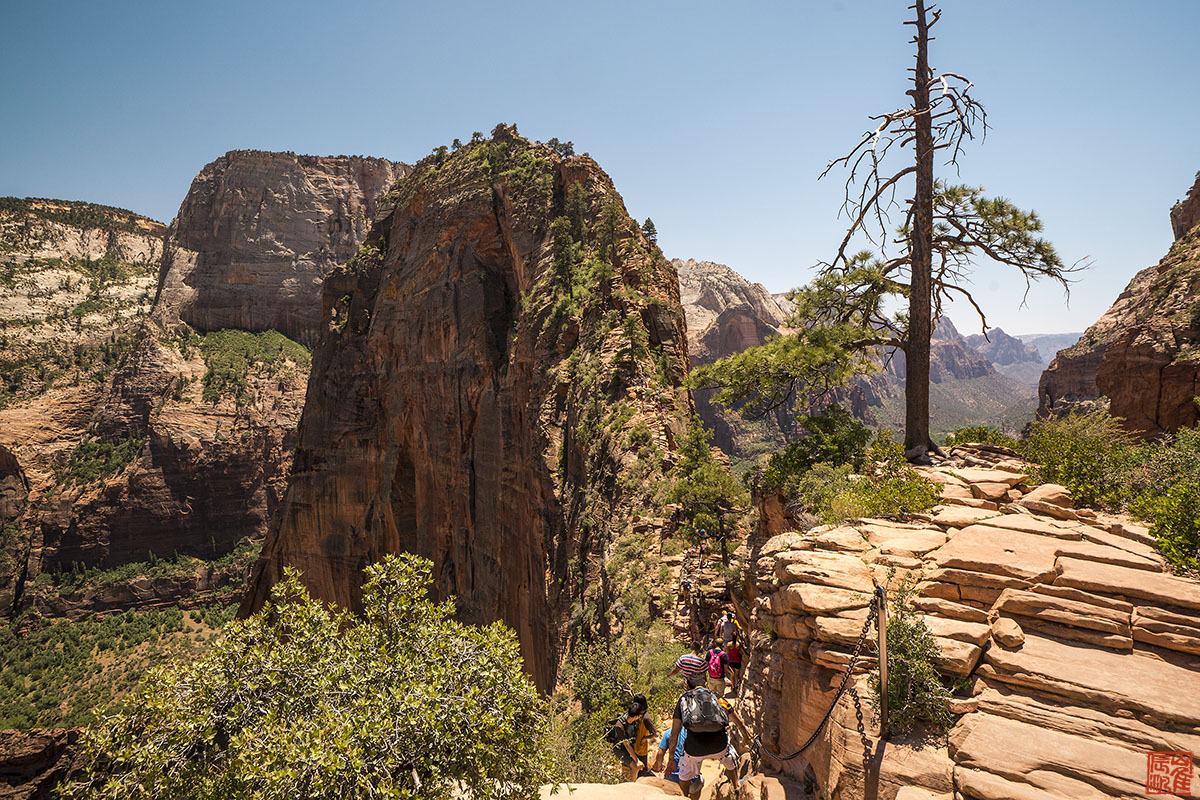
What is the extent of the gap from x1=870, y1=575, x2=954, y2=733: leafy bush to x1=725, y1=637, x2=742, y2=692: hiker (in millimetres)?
5573

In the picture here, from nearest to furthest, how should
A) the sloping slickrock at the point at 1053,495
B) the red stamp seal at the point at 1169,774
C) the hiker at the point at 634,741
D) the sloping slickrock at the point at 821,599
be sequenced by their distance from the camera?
1. the red stamp seal at the point at 1169,774
2. the sloping slickrock at the point at 821,599
3. the sloping slickrock at the point at 1053,495
4. the hiker at the point at 634,741

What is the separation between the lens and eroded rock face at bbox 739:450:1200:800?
4.84m

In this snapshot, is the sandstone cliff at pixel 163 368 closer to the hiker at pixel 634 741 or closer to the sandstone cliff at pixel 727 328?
the sandstone cliff at pixel 727 328

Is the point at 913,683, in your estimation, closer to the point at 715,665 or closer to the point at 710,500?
the point at 715,665

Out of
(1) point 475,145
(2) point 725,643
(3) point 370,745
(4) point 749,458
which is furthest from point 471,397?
(4) point 749,458

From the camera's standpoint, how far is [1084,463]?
907cm

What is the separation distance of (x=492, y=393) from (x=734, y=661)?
24.5m

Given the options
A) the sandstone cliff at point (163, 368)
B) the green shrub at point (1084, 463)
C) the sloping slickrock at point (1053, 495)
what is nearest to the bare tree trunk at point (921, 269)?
the green shrub at point (1084, 463)

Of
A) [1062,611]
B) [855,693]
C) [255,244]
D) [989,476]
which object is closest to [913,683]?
[855,693]

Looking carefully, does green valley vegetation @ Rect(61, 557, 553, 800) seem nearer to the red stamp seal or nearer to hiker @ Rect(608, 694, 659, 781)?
hiker @ Rect(608, 694, 659, 781)

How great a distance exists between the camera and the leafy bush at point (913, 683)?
5.60m

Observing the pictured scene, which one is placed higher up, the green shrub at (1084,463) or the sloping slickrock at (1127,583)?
the green shrub at (1084,463)

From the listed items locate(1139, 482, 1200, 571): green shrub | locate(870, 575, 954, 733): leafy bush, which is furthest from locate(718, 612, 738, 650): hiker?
locate(1139, 482, 1200, 571): green shrub

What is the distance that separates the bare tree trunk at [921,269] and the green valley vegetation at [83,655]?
63371 millimetres
